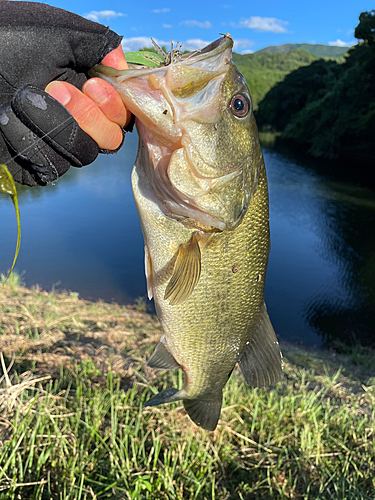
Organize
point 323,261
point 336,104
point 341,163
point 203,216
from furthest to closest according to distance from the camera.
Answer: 1. point 336,104
2. point 341,163
3. point 323,261
4. point 203,216

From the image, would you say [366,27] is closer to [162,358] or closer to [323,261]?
[323,261]

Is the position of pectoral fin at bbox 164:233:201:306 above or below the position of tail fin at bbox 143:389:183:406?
above

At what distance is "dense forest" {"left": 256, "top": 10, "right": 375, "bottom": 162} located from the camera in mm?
26688

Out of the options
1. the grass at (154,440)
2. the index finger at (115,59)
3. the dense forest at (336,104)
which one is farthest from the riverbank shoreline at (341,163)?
the index finger at (115,59)

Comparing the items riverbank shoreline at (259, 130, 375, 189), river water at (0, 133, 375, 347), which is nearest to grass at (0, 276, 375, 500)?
river water at (0, 133, 375, 347)

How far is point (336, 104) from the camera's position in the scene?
32.0 metres

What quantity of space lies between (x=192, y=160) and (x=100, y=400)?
242 centimetres

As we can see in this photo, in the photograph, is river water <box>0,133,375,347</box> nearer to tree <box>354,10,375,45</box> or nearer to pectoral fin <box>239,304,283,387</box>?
pectoral fin <box>239,304,283,387</box>

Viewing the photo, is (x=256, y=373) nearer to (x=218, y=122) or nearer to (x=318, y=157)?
(x=218, y=122)

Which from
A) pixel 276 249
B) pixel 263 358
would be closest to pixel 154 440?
pixel 263 358

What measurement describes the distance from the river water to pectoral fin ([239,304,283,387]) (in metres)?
7.89

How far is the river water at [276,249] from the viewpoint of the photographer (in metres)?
10.6

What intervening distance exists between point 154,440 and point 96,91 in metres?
2.52

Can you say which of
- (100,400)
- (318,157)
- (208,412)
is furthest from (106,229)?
(318,157)
